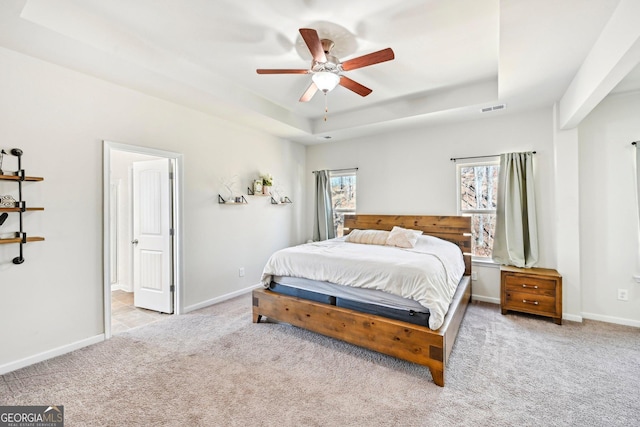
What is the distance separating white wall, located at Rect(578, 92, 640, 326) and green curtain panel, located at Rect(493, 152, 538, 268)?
1.64 ft

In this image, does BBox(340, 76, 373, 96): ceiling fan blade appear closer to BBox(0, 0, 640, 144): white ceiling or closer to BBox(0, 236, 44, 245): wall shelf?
BBox(0, 0, 640, 144): white ceiling

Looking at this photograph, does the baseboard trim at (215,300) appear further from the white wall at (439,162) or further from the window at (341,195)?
the white wall at (439,162)

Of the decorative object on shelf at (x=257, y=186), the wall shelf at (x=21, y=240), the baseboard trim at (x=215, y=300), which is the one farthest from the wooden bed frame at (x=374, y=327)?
the wall shelf at (x=21, y=240)

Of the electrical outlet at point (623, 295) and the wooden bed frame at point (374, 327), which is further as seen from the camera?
the electrical outlet at point (623, 295)

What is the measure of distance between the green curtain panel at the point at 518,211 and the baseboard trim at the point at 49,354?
15.9ft

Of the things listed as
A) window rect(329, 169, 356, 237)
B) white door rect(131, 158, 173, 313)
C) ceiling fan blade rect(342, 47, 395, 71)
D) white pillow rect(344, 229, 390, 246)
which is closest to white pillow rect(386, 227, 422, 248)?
white pillow rect(344, 229, 390, 246)

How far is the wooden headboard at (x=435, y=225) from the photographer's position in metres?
4.02

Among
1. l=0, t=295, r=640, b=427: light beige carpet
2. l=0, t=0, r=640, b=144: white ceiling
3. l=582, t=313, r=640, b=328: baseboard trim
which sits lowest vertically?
l=0, t=295, r=640, b=427: light beige carpet

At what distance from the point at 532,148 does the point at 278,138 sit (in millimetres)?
3816

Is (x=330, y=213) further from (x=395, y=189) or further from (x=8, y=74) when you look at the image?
(x=8, y=74)

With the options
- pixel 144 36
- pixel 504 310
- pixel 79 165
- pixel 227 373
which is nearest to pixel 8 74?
pixel 79 165

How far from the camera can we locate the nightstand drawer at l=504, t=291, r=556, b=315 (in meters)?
3.22

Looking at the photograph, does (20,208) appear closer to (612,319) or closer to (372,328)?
(372,328)

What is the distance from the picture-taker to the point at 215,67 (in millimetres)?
2998
